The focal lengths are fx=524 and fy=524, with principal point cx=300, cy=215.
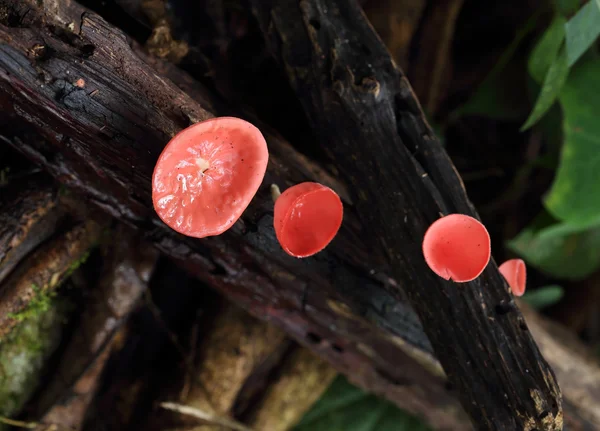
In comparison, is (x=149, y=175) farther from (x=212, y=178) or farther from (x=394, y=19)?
(x=394, y=19)

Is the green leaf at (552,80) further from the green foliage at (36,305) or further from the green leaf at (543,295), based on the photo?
the green foliage at (36,305)

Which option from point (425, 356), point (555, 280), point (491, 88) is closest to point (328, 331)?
point (425, 356)

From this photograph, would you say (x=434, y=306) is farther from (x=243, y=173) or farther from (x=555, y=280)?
(x=555, y=280)

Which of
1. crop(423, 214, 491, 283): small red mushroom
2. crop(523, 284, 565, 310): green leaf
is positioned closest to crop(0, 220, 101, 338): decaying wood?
crop(423, 214, 491, 283): small red mushroom

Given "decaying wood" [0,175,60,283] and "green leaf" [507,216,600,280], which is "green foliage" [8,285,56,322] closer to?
"decaying wood" [0,175,60,283]

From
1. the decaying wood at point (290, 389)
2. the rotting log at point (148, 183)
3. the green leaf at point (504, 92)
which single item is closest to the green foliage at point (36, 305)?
the rotting log at point (148, 183)

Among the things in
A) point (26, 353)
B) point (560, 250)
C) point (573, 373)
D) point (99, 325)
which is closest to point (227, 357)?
point (99, 325)
